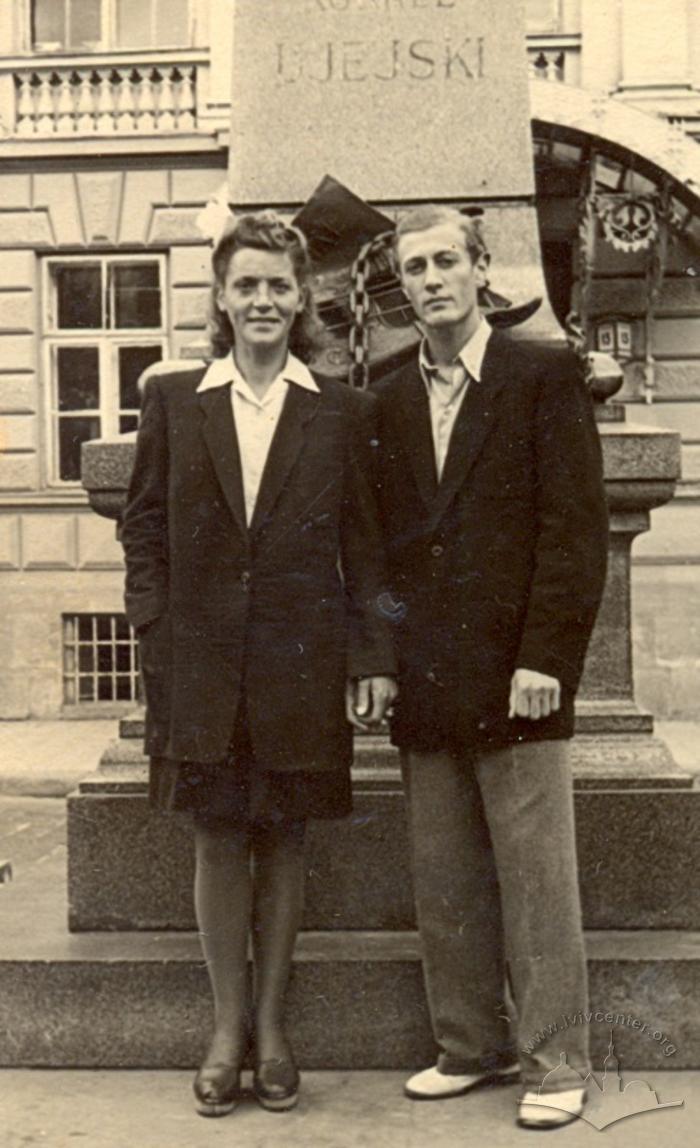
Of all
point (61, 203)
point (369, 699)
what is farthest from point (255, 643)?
point (61, 203)

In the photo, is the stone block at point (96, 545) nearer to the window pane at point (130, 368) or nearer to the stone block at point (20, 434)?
the stone block at point (20, 434)

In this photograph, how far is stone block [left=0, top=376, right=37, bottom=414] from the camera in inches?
542

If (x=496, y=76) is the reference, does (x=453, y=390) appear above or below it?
below

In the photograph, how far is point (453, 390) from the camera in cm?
372

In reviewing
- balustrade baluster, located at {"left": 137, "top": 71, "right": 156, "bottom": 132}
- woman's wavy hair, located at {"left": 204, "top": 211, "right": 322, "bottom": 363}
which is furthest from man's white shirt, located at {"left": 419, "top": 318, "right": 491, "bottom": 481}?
balustrade baluster, located at {"left": 137, "top": 71, "right": 156, "bottom": 132}

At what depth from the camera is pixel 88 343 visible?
45.9 feet

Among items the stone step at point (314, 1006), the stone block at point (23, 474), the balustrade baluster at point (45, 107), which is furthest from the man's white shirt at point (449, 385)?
the balustrade baluster at point (45, 107)

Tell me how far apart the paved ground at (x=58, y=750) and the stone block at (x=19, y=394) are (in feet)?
8.67

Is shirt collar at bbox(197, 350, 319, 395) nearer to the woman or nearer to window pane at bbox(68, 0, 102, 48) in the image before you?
the woman

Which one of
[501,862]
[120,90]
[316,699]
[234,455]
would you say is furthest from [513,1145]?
[120,90]

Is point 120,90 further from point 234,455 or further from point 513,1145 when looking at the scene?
point 513,1145

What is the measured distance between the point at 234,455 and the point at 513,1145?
1.61 meters

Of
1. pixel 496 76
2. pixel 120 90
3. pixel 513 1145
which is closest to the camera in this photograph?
pixel 513 1145

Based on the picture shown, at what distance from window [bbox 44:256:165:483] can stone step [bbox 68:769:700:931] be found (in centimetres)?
988
